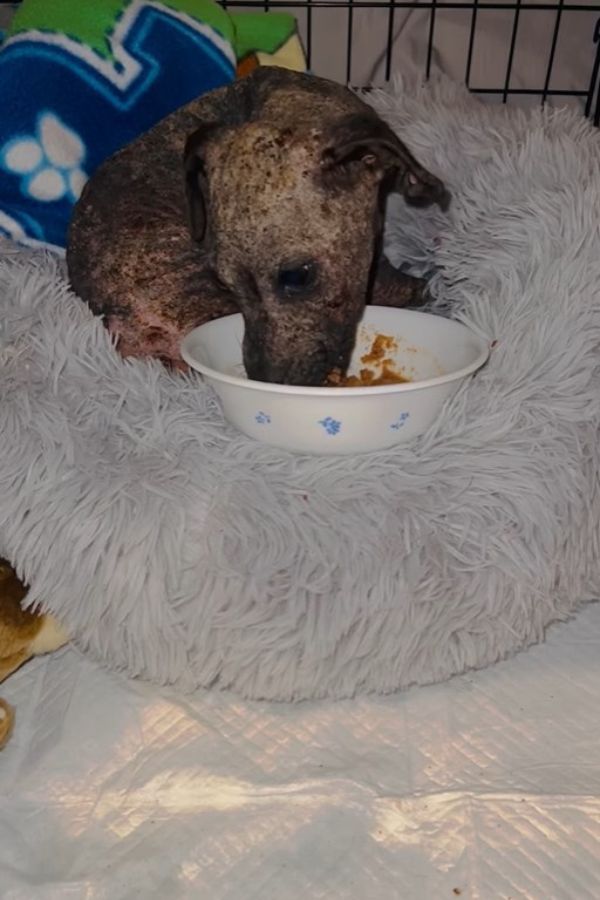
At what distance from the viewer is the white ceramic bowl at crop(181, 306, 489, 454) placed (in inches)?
41.8

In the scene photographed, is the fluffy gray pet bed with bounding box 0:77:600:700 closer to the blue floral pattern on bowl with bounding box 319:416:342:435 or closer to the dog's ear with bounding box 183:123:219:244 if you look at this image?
the blue floral pattern on bowl with bounding box 319:416:342:435

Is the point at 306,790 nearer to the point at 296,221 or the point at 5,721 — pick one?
the point at 5,721

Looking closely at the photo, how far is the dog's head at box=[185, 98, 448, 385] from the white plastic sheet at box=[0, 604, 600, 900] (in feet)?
1.53

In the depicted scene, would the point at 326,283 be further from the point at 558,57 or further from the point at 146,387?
the point at 558,57

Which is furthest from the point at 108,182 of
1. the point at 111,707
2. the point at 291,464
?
the point at 111,707

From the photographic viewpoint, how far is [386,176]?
1317 mm

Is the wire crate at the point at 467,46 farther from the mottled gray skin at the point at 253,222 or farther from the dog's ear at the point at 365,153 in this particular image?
the dog's ear at the point at 365,153

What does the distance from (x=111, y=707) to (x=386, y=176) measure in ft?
2.68

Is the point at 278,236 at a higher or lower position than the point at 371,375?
higher

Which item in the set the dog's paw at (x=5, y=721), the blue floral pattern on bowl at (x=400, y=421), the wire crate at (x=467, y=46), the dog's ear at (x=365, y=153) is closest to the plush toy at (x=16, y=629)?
the dog's paw at (x=5, y=721)

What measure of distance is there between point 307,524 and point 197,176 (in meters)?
0.54

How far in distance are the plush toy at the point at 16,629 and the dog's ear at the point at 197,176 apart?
21.8 inches

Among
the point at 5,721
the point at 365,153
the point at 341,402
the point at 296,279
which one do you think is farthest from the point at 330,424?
the point at 5,721

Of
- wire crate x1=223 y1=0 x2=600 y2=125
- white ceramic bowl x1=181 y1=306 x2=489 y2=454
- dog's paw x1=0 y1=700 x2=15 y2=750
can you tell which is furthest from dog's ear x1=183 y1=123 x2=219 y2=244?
wire crate x1=223 y1=0 x2=600 y2=125
